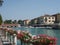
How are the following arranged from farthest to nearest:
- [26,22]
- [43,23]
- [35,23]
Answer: [26,22], [35,23], [43,23]

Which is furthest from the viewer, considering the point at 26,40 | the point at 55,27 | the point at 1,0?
the point at 55,27

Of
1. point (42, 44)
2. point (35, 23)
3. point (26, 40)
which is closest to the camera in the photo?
point (42, 44)

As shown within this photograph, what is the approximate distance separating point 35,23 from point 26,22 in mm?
11373

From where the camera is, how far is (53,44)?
5809 millimetres

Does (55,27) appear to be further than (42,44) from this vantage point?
Yes

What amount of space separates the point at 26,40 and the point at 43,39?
153cm

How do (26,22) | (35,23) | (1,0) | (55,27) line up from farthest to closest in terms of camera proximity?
(26,22) < (35,23) < (55,27) < (1,0)

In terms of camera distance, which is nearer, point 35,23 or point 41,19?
point 41,19

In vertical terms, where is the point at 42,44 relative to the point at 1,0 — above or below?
below

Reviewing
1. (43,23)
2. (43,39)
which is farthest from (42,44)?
(43,23)

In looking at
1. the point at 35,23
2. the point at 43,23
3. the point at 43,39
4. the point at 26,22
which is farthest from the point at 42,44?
the point at 26,22

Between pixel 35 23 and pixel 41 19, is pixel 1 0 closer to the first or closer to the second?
pixel 41 19

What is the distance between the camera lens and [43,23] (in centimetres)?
12750

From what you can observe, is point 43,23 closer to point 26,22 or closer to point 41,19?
point 41,19
